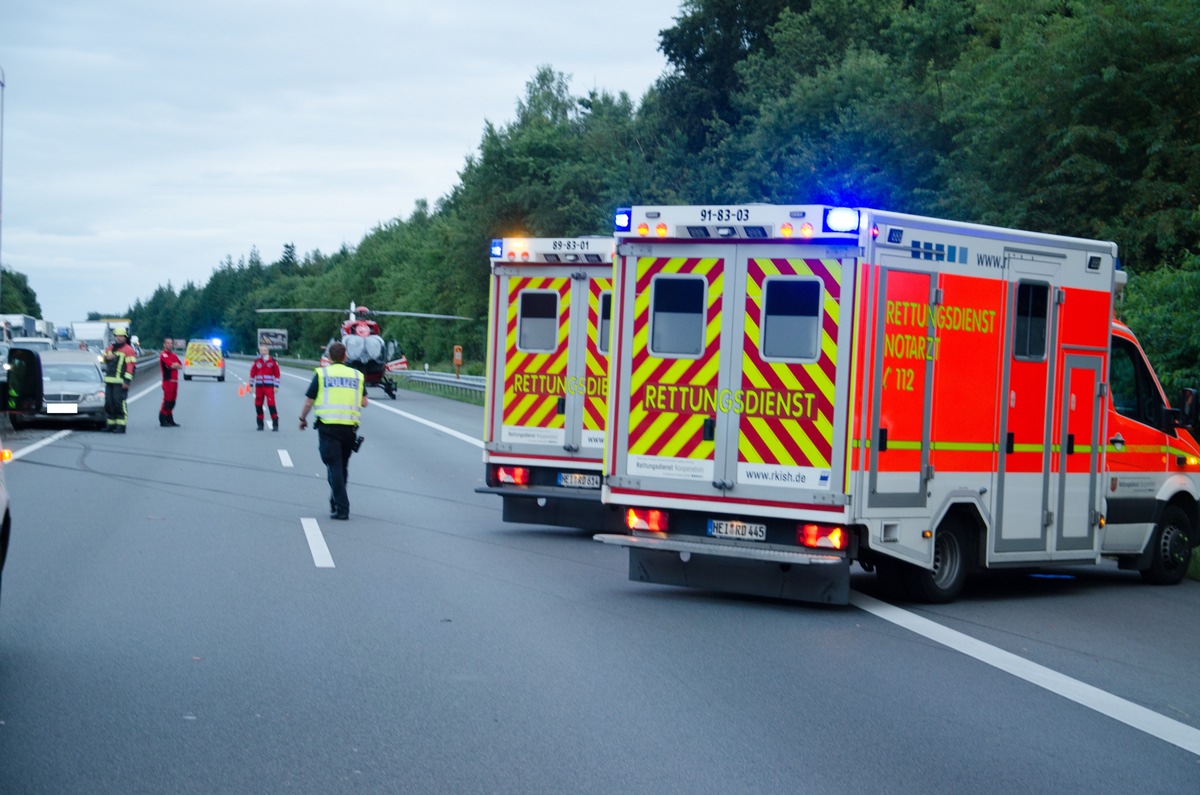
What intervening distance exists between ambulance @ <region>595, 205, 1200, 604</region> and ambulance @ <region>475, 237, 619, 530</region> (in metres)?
3.54

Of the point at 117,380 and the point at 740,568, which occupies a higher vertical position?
the point at 117,380

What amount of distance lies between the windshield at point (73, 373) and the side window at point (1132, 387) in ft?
71.8

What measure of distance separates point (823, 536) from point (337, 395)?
6.69 m

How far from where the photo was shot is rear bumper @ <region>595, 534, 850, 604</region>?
10266mm

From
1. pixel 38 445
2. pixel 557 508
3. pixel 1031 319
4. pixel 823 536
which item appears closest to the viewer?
pixel 823 536

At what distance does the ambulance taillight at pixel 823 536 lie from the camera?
10.2 metres

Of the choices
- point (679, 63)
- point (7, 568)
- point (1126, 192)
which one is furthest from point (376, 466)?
point (679, 63)

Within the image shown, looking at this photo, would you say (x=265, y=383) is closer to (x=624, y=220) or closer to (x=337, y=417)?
(x=337, y=417)

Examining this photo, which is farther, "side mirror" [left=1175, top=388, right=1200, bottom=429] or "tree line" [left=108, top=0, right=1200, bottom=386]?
"tree line" [left=108, top=0, right=1200, bottom=386]

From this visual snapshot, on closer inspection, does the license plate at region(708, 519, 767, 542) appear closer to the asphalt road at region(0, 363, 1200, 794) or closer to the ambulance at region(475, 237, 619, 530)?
the asphalt road at region(0, 363, 1200, 794)

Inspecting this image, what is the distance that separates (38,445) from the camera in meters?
24.9

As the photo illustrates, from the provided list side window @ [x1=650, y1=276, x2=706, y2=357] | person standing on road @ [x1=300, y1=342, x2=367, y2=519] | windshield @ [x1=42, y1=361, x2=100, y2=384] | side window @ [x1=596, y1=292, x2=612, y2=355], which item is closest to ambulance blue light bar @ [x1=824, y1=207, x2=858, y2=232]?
side window @ [x1=650, y1=276, x2=706, y2=357]

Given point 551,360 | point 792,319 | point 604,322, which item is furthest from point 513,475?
point 792,319

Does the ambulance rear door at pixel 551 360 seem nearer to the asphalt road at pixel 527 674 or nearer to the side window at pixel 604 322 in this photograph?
the side window at pixel 604 322
